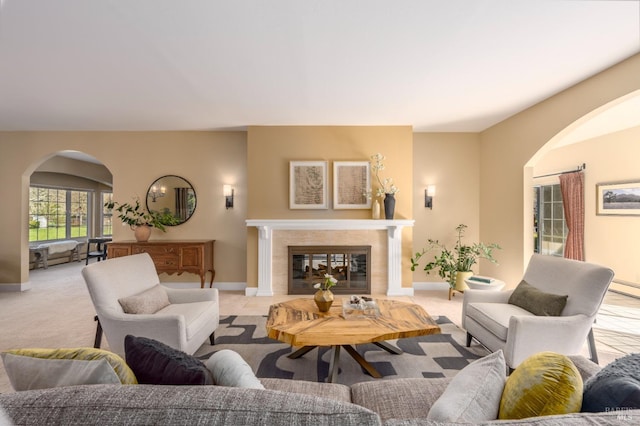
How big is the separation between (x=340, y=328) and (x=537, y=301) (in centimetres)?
166

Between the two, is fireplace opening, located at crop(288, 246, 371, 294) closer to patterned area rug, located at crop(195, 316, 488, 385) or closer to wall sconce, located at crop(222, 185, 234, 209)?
wall sconce, located at crop(222, 185, 234, 209)

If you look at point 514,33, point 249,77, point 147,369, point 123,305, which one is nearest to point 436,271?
point 514,33

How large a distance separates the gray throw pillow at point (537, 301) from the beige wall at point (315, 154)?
2.02 meters

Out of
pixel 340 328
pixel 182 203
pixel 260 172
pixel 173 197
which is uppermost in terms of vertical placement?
pixel 260 172

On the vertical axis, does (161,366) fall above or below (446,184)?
below

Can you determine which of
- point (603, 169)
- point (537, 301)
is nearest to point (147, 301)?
point (537, 301)

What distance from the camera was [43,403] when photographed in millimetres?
772

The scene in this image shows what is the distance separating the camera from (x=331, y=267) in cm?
462

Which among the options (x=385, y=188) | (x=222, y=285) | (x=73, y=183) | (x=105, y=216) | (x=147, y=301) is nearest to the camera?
(x=147, y=301)

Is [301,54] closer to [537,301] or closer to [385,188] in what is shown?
[385,188]

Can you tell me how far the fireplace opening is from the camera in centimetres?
460

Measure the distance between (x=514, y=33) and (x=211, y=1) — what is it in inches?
86.3

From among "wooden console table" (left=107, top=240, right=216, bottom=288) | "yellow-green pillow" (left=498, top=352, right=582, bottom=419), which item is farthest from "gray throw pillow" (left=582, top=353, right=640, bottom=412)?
"wooden console table" (left=107, top=240, right=216, bottom=288)

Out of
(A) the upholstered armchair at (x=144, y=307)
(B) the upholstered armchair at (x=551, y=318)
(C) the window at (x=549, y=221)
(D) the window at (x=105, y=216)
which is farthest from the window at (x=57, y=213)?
(C) the window at (x=549, y=221)
